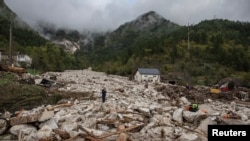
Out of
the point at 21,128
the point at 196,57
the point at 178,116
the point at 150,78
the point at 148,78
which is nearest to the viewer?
the point at 21,128

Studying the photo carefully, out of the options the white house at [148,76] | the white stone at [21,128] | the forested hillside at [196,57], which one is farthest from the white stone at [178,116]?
the forested hillside at [196,57]

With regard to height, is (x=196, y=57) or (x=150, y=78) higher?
(x=196, y=57)

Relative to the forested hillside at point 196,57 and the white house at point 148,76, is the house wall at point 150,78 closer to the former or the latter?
the white house at point 148,76

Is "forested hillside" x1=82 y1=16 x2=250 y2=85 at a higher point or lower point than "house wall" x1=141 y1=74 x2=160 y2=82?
higher

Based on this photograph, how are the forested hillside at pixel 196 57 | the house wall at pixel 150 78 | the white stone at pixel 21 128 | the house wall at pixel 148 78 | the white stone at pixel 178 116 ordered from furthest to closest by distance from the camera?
1. the forested hillside at pixel 196 57
2. the house wall at pixel 150 78
3. the house wall at pixel 148 78
4. the white stone at pixel 178 116
5. the white stone at pixel 21 128

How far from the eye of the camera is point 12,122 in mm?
13805

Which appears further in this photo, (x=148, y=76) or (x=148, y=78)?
(x=148, y=76)

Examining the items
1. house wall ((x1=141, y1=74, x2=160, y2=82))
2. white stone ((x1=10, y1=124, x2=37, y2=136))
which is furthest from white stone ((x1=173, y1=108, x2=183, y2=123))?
house wall ((x1=141, y1=74, x2=160, y2=82))

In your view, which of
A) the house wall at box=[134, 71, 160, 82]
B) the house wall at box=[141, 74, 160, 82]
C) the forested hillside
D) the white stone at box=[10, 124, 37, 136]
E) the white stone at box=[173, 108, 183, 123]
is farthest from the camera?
the forested hillside

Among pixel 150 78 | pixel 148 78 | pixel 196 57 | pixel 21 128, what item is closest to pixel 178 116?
pixel 21 128

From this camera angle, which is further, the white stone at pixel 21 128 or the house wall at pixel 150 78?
the house wall at pixel 150 78

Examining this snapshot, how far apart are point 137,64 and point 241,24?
6882 cm

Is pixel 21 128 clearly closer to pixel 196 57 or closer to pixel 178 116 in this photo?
pixel 178 116

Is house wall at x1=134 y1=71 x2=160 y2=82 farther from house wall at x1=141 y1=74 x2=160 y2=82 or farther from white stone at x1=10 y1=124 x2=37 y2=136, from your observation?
white stone at x1=10 y1=124 x2=37 y2=136
